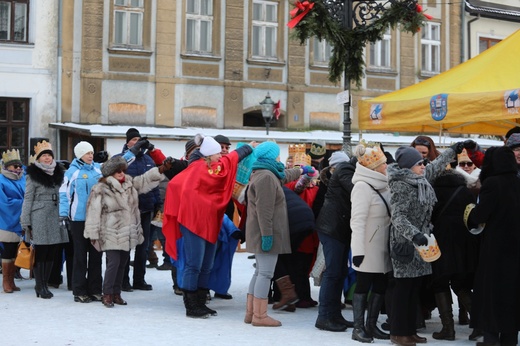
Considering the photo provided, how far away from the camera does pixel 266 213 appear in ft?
28.4

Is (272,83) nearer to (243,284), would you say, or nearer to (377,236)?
(243,284)

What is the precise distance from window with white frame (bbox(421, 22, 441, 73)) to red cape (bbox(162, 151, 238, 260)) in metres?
19.8

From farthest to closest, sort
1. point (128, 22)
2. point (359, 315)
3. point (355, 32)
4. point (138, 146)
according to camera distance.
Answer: point (128, 22), point (355, 32), point (138, 146), point (359, 315)

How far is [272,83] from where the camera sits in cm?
2516

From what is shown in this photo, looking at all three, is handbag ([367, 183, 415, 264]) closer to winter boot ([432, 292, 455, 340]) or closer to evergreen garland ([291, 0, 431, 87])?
winter boot ([432, 292, 455, 340])

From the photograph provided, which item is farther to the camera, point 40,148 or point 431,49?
point 431,49

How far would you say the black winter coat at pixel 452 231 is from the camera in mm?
8070

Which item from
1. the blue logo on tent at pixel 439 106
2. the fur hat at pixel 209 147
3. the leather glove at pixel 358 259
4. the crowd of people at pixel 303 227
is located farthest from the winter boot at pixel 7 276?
the blue logo on tent at pixel 439 106

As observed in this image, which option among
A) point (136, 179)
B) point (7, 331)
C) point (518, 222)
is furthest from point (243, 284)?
point (518, 222)

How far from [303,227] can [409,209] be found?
2.01 metres

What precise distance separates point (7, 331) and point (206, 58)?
16.6m

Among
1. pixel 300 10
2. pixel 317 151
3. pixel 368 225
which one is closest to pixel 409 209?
pixel 368 225

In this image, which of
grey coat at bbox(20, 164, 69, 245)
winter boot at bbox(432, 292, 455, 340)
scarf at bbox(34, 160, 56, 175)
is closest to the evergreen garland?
scarf at bbox(34, 160, 56, 175)

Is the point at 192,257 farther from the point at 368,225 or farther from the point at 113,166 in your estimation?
the point at 368,225
